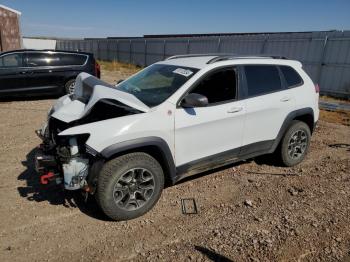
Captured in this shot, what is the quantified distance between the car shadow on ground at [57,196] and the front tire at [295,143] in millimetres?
2930

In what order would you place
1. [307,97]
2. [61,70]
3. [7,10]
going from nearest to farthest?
[307,97], [61,70], [7,10]

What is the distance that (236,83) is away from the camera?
14.0 feet

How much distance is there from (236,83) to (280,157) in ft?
5.19

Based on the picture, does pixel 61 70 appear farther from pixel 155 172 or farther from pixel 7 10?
pixel 7 10

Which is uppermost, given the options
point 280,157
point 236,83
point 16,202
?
point 236,83

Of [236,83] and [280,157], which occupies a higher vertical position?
[236,83]

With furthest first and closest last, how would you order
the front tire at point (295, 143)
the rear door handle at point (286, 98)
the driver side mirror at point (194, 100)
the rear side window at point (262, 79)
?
the front tire at point (295, 143)
the rear door handle at point (286, 98)
the rear side window at point (262, 79)
the driver side mirror at point (194, 100)

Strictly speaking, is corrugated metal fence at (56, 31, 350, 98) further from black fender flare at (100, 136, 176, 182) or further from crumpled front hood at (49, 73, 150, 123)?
crumpled front hood at (49, 73, 150, 123)

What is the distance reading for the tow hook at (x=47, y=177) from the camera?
133 inches

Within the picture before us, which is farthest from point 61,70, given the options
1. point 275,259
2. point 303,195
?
point 275,259

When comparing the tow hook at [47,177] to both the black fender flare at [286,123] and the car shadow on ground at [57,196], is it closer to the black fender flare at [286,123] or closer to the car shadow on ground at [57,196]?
the car shadow on ground at [57,196]

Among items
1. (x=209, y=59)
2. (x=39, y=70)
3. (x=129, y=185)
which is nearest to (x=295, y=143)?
(x=209, y=59)

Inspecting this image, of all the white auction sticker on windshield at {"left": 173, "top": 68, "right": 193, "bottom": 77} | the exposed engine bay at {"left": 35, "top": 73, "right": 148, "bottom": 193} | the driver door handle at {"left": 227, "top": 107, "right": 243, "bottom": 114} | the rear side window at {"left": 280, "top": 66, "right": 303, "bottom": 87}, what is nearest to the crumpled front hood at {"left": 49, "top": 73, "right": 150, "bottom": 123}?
the exposed engine bay at {"left": 35, "top": 73, "right": 148, "bottom": 193}

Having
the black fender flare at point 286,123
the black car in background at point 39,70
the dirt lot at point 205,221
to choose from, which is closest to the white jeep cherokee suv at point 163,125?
the black fender flare at point 286,123
